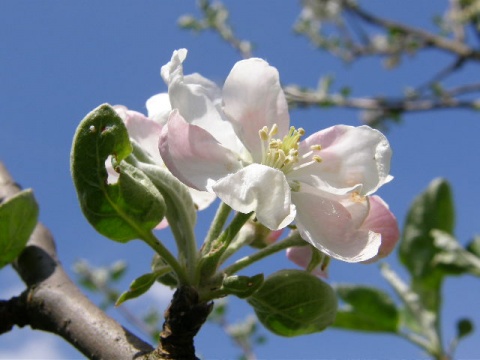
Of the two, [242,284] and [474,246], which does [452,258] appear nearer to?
[474,246]

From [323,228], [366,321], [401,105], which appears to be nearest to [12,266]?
[323,228]

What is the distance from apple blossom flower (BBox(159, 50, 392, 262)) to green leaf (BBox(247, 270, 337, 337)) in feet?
0.40

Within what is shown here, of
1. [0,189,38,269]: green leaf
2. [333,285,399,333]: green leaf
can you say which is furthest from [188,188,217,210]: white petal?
[333,285,399,333]: green leaf

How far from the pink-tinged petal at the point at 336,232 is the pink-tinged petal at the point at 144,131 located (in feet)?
0.79

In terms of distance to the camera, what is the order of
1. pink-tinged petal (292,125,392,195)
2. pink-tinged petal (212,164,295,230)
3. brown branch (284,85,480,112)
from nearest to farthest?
pink-tinged petal (212,164,295,230) → pink-tinged petal (292,125,392,195) → brown branch (284,85,480,112)

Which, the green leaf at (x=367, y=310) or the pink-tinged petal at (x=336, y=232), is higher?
the pink-tinged petal at (x=336, y=232)

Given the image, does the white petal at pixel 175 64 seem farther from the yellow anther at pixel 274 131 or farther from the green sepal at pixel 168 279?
the green sepal at pixel 168 279

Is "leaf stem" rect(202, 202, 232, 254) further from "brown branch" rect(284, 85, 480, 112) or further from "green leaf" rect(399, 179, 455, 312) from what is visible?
"brown branch" rect(284, 85, 480, 112)

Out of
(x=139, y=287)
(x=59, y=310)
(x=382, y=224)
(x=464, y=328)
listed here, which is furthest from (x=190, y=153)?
(x=464, y=328)

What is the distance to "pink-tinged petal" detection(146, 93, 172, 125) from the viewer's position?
1046 millimetres

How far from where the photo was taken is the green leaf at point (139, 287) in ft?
3.13

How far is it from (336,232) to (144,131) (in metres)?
0.33

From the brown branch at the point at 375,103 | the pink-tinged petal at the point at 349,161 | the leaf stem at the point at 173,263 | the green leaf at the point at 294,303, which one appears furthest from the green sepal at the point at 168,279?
the brown branch at the point at 375,103

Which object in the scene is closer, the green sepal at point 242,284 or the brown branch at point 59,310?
the green sepal at point 242,284
